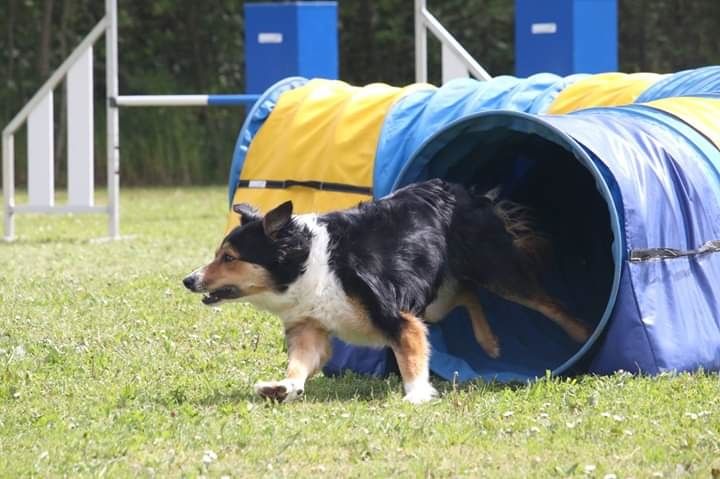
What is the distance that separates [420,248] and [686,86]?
2.03m

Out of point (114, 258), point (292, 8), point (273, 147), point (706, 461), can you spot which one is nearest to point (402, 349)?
point (706, 461)

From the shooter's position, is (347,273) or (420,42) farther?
(420,42)

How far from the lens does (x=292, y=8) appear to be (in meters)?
13.2

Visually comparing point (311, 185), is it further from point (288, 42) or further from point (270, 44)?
point (270, 44)

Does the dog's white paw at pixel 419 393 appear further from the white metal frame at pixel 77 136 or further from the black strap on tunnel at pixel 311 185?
the white metal frame at pixel 77 136

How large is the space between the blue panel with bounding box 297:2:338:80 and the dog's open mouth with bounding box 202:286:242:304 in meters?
7.28

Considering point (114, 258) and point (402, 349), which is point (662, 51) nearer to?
point (114, 258)

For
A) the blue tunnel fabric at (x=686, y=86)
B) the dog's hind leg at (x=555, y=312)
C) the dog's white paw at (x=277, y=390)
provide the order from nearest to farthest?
the dog's white paw at (x=277, y=390)
the dog's hind leg at (x=555, y=312)
the blue tunnel fabric at (x=686, y=86)

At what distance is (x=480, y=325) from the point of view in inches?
273

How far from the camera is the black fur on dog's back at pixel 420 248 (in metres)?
6.09

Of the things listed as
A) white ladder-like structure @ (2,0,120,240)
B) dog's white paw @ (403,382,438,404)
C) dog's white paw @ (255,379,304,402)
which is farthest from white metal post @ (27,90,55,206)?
dog's white paw @ (403,382,438,404)

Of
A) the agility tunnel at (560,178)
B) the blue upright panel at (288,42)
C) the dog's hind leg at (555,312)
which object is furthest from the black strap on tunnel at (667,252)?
the blue upright panel at (288,42)

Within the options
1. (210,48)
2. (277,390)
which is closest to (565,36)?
(277,390)

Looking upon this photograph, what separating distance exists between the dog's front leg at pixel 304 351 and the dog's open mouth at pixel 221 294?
318 mm
